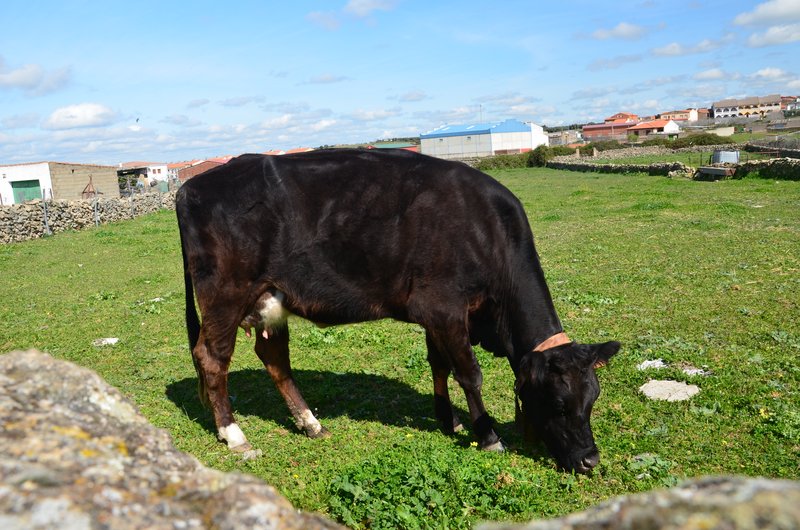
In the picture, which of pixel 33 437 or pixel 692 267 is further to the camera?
pixel 692 267

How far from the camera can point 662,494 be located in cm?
146

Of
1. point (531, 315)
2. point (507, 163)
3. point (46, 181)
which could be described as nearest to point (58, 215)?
point (531, 315)

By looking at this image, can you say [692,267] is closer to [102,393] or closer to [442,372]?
[442,372]

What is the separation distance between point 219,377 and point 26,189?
59.1 m

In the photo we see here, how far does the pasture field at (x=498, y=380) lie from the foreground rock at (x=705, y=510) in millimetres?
3297

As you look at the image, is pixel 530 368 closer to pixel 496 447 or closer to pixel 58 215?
pixel 496 447

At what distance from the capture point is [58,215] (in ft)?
95.5

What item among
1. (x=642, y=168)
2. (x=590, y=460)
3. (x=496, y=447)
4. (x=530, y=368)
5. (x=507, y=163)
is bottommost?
(x=496, y=447)

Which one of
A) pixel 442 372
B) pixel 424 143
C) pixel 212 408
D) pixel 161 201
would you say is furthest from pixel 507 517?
pixel 424 143

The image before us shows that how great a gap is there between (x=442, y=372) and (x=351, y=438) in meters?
1.13

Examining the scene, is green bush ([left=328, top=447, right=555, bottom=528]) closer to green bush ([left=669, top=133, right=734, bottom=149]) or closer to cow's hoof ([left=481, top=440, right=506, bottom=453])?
cow's hoof ([left=481, top=440, right=506, bottom=453])

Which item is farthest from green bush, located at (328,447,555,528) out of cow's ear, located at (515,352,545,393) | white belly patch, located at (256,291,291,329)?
white belly patch, located at (256,291,291,329)

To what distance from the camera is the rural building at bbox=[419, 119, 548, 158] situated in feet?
355

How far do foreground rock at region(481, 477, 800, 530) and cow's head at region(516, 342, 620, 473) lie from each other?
3.86 m
